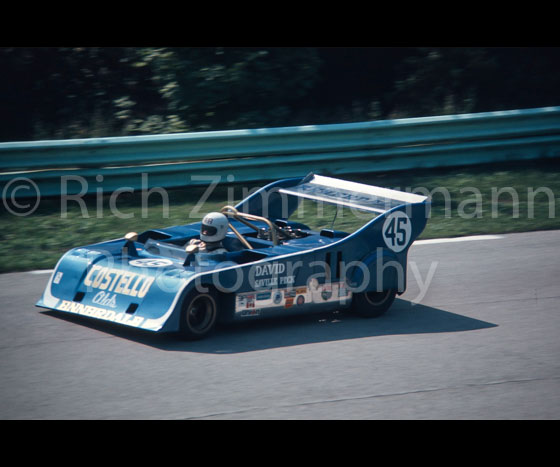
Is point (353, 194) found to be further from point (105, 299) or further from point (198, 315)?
point (105, 299)

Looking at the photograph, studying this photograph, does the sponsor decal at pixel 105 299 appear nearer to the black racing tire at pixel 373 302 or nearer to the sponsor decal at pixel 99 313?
the sponsor decal at pixel 99 313

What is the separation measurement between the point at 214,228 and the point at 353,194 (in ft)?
5.52

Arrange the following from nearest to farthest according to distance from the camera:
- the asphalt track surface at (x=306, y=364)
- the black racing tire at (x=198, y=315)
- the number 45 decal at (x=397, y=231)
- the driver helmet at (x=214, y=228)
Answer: the asphalt track surface at (x=306, y=364)
the black racing tire at (x=198, y=315)
the driver helmet at (x=214, y=228)
the number 45 decal at (x=397, y=231)

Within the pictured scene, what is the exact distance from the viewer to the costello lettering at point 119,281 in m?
6.67

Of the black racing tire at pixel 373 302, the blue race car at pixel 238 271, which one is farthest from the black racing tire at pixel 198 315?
the black racing tire at pixel 373 302

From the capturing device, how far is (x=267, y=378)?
598 cm

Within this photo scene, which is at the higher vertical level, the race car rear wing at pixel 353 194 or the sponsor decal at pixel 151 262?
the race car rear wing at pixel 353 194

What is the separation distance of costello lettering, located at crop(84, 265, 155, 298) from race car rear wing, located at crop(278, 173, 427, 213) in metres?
2.14

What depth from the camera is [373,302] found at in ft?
25.0

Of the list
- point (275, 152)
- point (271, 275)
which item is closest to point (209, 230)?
point (271, 275)

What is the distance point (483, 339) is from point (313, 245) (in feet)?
5.35

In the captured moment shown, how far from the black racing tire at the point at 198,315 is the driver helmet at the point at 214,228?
71 centimetres

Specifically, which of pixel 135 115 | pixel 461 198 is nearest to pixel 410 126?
pixel 461 198

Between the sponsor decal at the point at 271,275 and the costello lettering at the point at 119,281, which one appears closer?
the costello lettering at the point at 119,281
